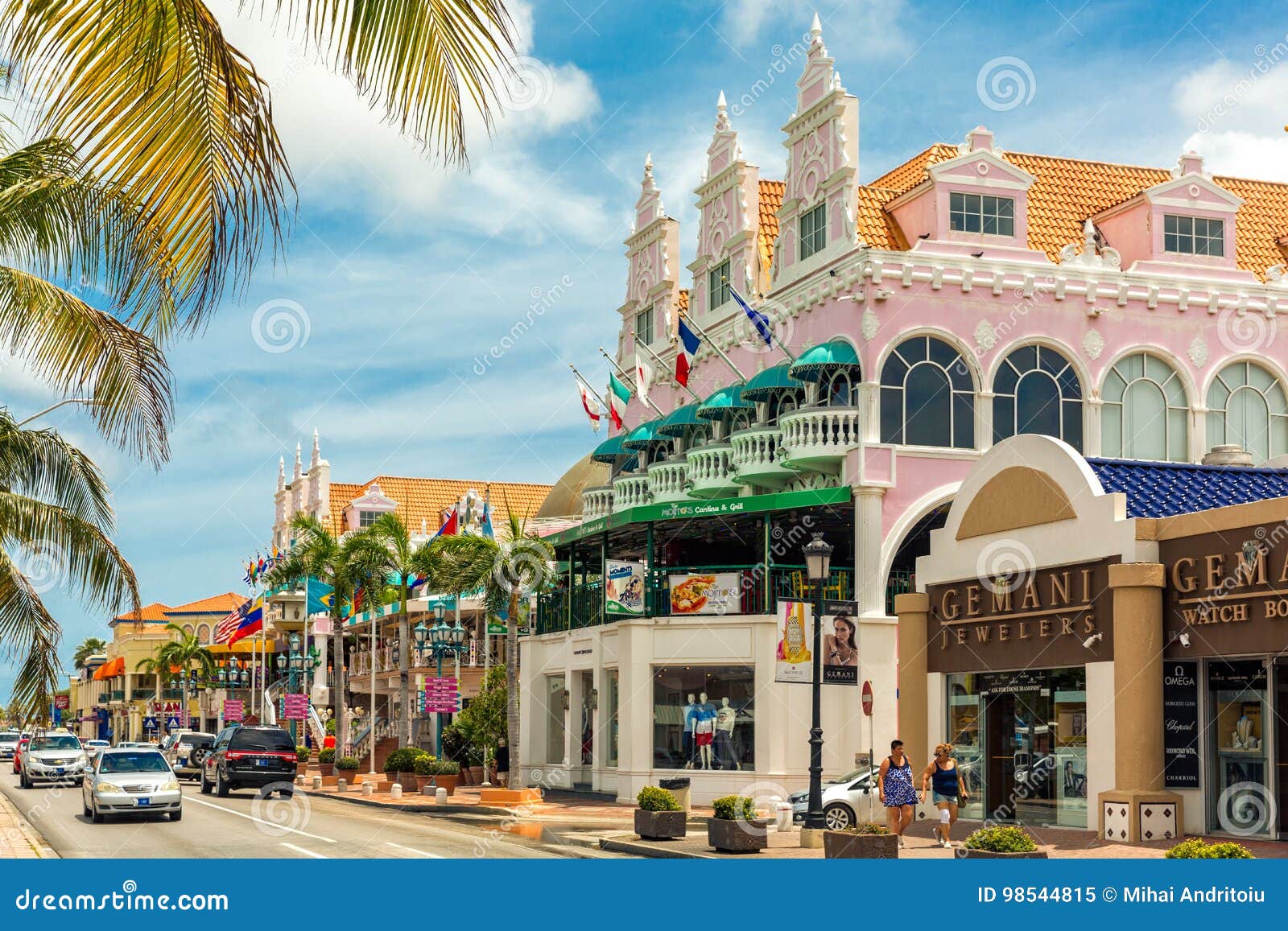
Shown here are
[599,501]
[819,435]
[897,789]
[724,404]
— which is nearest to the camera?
[897,789]

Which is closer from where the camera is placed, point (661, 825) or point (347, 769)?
point (661, 825)

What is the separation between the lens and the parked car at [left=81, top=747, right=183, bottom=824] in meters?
30.0

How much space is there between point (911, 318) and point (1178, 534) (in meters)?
13.8

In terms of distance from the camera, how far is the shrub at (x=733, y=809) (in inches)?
957

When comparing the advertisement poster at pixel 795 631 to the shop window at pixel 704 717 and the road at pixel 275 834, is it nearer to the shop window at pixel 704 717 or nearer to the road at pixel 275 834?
the shop window at pixel 704 717

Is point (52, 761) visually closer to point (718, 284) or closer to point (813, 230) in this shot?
point (718, 284)

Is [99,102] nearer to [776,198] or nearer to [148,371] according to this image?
[148,371]

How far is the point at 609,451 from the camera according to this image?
48.6 metres

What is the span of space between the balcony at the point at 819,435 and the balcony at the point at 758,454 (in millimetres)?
511

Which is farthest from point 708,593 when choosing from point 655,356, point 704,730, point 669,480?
point 655,356

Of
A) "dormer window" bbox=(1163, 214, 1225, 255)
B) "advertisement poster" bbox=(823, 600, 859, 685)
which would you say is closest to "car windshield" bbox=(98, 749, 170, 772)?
"advertisement poster" bbox=(823, 600, 859, 685)

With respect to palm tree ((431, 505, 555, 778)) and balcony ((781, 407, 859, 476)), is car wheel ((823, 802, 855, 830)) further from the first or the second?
palm tree ((431, 505, 555, 778))

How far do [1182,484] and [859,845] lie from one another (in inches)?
414

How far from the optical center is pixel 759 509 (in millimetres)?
37250
